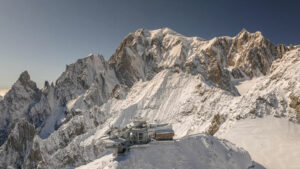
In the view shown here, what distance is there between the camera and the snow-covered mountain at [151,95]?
2096 inches

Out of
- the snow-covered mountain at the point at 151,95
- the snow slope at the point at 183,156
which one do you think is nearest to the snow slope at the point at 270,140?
the snow-covered mountain at the point at 151,95

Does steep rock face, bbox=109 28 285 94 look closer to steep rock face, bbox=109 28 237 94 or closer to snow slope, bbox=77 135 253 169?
steep rock face, bbox=109 28 237 94

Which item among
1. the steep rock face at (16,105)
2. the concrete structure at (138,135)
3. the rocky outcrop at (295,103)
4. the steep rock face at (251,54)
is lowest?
the concrete structure at (138,135)

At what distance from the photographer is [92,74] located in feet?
593

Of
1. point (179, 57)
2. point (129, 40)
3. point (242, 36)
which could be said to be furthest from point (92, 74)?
point (242, 36)

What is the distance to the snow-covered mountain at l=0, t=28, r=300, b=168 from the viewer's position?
175 ft

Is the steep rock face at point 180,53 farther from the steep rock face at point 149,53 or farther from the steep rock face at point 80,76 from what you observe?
the steep rock face at point 80,76

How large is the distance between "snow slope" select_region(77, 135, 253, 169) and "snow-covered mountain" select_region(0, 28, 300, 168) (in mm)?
10156

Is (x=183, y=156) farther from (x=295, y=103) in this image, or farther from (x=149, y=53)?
(x=149, y=53)

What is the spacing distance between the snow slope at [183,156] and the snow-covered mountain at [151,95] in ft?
33.3

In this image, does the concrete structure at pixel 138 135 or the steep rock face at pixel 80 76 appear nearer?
the concrete structure at pixel 138 135

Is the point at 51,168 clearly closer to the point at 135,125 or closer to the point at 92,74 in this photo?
the point at 135,125

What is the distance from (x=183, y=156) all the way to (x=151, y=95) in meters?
55.1

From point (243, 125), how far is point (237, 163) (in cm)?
1871
